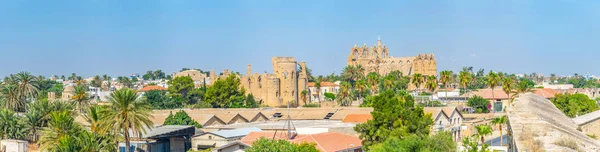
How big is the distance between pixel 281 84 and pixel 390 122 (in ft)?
187

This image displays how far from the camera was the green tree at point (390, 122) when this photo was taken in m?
42.2

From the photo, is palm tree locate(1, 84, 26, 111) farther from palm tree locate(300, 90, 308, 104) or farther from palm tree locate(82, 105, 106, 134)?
palm tree locate(300, 90, 308, 104)

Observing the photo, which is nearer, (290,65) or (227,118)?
(227,118)

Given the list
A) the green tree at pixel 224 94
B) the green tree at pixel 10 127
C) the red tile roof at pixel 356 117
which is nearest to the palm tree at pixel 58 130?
the green tree at pixel 10 127

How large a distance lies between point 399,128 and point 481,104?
5131cm

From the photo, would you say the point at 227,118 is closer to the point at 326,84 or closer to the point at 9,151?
the point at 9,151

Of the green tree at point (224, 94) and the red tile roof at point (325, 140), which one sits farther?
the green tree at point (224, 94)

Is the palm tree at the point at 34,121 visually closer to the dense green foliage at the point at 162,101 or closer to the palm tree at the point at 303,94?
the dense green foliage at the point at 162,101

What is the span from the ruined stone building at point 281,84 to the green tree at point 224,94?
11.8 feet

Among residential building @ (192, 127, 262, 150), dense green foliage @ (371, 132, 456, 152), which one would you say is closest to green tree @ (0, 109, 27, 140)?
residential building @ (192, 127, 262, 150)

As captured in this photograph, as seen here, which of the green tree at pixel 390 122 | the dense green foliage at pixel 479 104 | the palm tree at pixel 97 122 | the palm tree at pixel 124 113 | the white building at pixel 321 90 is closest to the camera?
the palm tree at pixel 124 113

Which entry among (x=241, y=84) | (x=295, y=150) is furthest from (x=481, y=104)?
(x=295, y=150)

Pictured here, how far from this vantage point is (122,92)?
1522 inches

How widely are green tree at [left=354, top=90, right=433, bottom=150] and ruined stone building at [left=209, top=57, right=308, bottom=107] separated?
2144 inches
